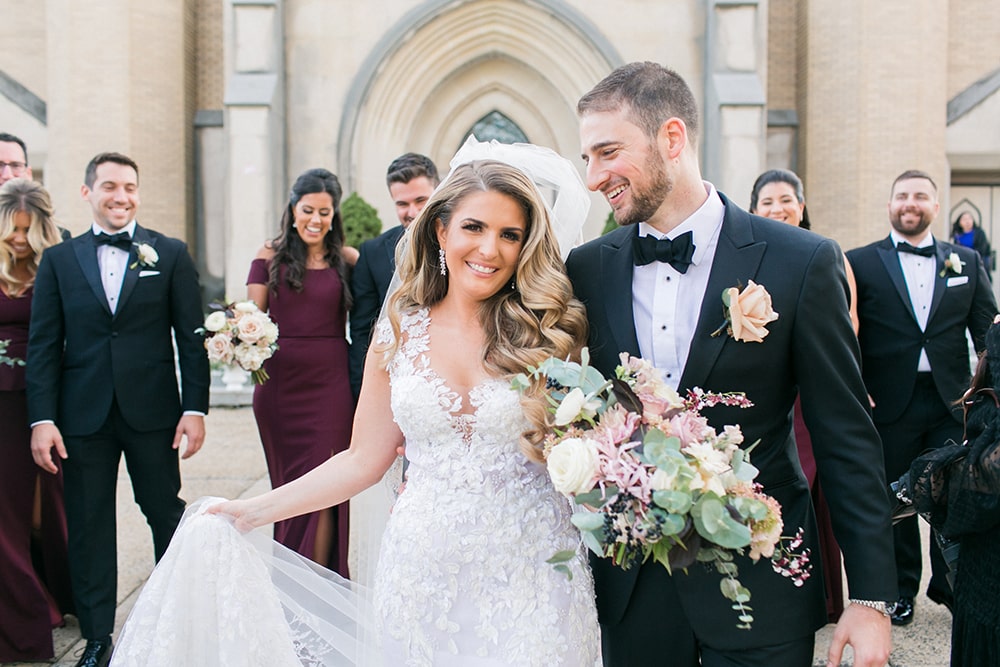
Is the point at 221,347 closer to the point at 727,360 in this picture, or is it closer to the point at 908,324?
the point at 727,360

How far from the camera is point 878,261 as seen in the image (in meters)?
5.34

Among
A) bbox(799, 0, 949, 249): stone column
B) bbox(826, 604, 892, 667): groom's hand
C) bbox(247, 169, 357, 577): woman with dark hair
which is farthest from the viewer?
bbox(799, 0, 949, 249): stone column

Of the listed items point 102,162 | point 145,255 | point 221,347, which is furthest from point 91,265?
point 221,347

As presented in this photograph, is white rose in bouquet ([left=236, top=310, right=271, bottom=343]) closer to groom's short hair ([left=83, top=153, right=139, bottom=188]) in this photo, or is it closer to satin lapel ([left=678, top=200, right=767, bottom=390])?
groom's short hair ([left=83, top=153, right=139, bottom=188])

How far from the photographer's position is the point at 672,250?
2445mm

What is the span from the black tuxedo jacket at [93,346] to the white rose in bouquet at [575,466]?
302cm

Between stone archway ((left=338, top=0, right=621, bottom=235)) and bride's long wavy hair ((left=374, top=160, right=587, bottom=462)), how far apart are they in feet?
39.2

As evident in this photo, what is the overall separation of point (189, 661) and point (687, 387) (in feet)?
5.72

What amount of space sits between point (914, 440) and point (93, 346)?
468 cm

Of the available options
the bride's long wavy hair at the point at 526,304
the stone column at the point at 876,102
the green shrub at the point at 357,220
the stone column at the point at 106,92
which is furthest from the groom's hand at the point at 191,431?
the stone column at the point at 876,102

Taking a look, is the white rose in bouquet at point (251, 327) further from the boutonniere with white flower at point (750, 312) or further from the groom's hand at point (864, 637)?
the groom's hand at point (864, 637)

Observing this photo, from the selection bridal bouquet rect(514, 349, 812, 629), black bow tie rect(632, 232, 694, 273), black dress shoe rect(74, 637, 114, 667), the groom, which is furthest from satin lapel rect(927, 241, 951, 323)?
black dress shoe rect(74, 637, 114, 667)

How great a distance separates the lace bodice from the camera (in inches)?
102

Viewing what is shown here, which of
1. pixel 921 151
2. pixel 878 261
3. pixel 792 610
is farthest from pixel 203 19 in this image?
pixel 792 610
